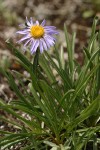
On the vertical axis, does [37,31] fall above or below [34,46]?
above

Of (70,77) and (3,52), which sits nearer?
(70,77)

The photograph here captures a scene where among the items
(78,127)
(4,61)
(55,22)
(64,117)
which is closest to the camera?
(64,117)

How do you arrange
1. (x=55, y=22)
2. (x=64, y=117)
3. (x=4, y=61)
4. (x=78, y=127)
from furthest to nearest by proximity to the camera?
(x=55, y=22) < (x=4, y=61) < (x=78, y=127) < (x=64, y=117)

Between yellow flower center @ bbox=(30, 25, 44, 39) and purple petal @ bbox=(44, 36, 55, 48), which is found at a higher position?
yellow flower center @ bbox=(30, 25, 44, 39)

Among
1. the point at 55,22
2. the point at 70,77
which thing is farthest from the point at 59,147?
the point at 55,22

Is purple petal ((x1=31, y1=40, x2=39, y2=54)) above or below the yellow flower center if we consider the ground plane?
below

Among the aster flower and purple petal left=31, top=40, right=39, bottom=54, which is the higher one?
the aster flower

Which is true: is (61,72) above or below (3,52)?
below

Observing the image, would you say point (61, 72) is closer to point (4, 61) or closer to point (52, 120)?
point (52, 120)

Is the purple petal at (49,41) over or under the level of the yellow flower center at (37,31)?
under

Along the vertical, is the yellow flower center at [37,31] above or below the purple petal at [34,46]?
above

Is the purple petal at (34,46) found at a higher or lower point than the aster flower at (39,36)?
lower
